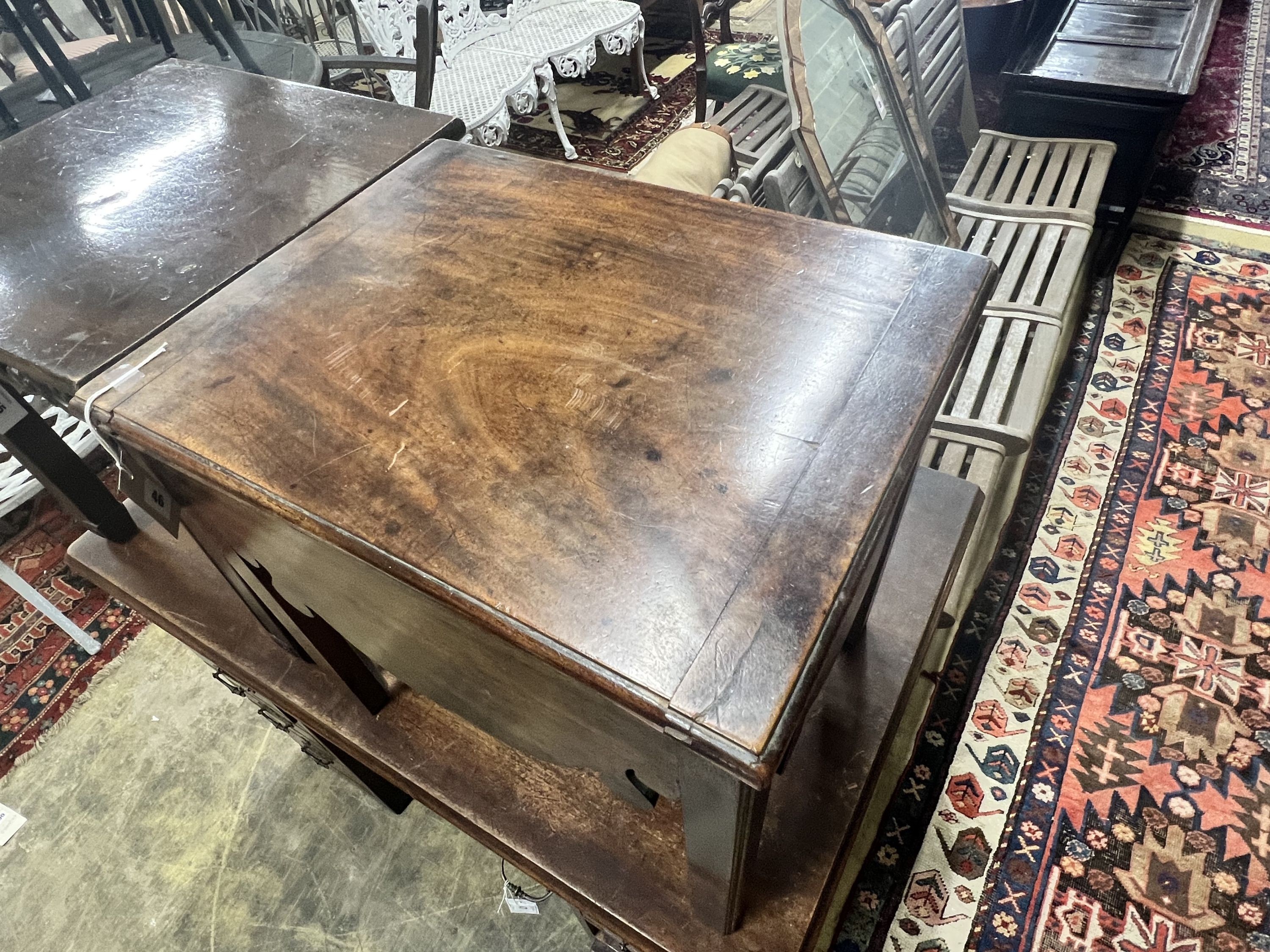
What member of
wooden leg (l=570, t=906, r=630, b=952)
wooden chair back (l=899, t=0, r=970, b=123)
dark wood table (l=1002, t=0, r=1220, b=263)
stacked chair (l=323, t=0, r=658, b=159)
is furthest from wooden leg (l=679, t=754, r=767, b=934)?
dark wood table (l=1002, t=0, r=1220, b=263)

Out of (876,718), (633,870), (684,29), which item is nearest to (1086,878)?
(876,718)

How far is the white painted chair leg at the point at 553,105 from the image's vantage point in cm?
292

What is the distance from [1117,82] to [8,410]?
8.66ft

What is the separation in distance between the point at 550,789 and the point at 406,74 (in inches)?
102

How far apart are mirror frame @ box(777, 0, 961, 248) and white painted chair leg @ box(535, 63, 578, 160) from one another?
4.90 ft

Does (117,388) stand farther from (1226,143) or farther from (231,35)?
(1226,143)

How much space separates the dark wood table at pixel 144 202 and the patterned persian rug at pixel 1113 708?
1393 mm

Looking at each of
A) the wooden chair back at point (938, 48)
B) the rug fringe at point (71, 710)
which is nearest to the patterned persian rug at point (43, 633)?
the rug fringe at point (71, 710)

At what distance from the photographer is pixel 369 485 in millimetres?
597

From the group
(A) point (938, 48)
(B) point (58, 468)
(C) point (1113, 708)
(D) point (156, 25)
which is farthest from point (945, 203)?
(D) point (156, 25)

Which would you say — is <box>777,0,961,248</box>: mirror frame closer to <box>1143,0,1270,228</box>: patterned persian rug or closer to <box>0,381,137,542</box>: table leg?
<box>1143,0,1270,228</box>: patterned persian rug

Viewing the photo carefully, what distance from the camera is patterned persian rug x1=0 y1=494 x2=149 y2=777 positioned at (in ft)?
5.55

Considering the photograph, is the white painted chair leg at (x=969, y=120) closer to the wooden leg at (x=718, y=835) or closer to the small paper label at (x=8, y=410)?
the wooden leg at (x=718, y=835)

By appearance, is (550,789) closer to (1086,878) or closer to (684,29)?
(1086,878)
